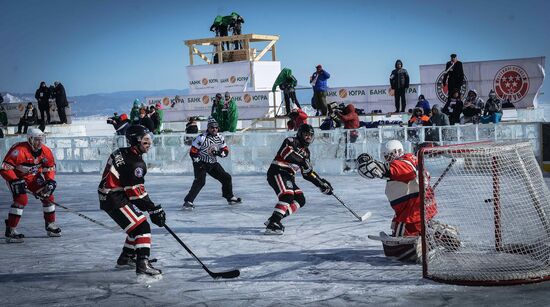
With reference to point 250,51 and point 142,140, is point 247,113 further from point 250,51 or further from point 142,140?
point 142,140

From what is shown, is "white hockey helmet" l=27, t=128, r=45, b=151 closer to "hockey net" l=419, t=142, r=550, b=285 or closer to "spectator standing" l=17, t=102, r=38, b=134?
"hockey net" l=419, t=142, r=550, b=285

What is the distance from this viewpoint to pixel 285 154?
995 cm

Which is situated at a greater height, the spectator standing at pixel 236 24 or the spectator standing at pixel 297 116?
the spectator standing at pixel 236 24

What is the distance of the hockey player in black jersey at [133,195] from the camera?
7.34 meters

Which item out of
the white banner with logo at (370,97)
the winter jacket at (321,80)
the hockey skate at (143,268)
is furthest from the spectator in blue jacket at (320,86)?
the hockey skate at (143,268)

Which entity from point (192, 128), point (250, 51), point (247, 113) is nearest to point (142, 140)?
point (192, 128)

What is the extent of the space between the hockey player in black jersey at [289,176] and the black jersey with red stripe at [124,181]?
105 inches

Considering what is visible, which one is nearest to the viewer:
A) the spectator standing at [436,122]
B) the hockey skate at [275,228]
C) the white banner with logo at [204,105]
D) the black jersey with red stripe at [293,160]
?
the hockey skate at [275,228]

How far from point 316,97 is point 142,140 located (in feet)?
45.7

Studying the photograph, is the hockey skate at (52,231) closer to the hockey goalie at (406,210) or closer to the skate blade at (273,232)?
the skate blade at (273,232)

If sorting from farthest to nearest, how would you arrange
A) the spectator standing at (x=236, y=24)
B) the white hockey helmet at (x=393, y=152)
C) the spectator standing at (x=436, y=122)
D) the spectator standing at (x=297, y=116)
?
the spectator standing at (x=236, y=24), the spectator standing at (x=436, y=122), the spectator standing at (x=297, y=116), the white hockey helmet at (x=393, y=152)

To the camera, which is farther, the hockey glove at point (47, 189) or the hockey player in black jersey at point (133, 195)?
the hockey glove at point (47, 189)

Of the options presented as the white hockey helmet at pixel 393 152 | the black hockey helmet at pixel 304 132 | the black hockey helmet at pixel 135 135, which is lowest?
the white hockey helmet at pixel 393 152

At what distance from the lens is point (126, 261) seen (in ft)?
26.3
